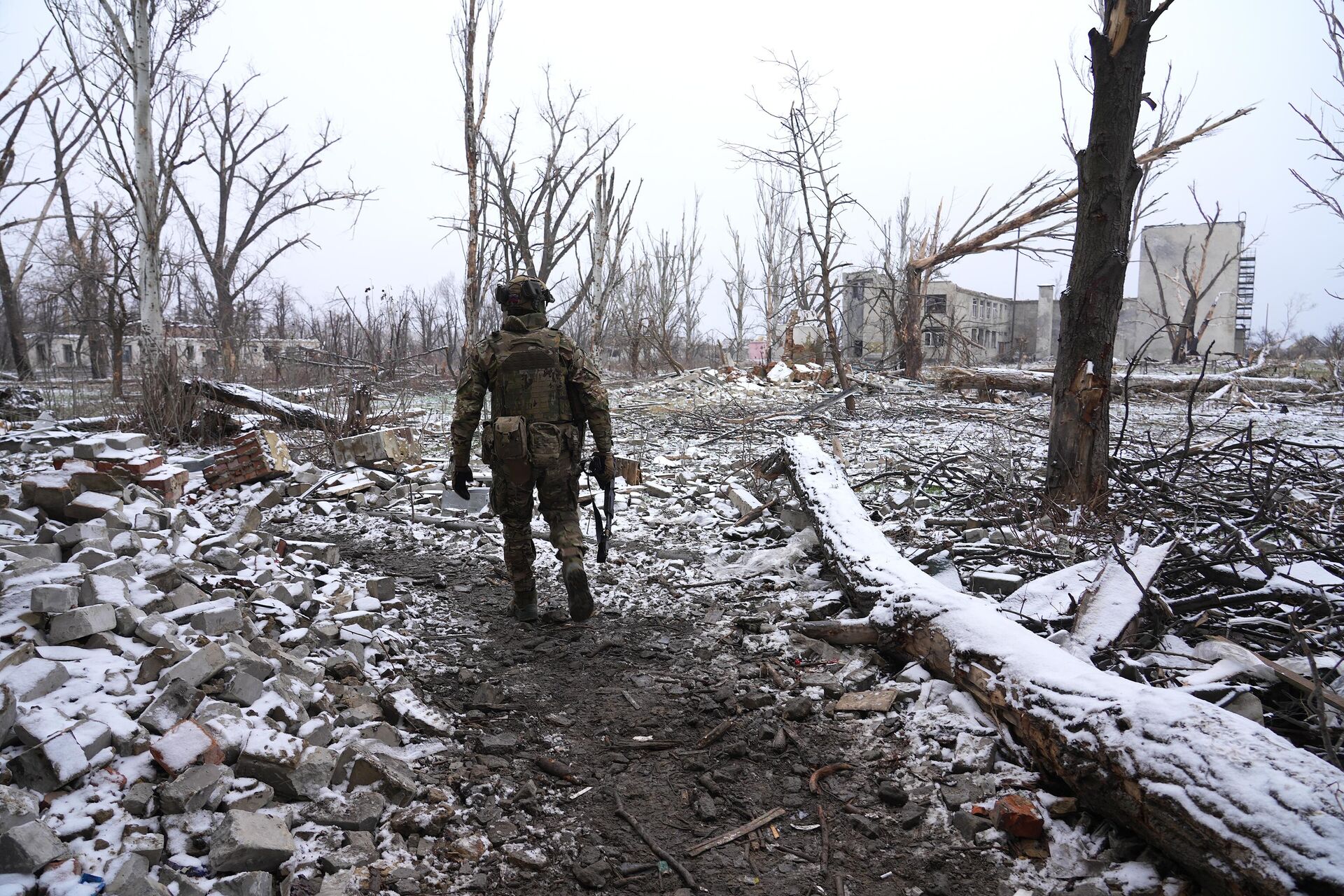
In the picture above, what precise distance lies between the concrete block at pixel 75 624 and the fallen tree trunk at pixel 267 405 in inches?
212

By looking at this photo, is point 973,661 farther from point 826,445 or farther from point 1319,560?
point 826,445

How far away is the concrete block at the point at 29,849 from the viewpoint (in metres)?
1.51

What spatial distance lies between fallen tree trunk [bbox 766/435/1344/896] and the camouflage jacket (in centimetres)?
199

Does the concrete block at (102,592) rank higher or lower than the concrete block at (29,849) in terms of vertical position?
higher

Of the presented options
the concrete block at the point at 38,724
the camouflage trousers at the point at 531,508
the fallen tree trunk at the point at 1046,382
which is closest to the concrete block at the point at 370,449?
the camouflage trousers at the point at 531,508

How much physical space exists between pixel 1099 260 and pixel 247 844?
497 centimetres

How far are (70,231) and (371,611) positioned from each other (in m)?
22.7

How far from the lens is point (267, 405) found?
782 centimetres

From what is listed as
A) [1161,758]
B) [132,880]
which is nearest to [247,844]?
[132,880]

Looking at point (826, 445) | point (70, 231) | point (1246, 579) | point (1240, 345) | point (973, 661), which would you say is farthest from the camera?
point (1240, 345)

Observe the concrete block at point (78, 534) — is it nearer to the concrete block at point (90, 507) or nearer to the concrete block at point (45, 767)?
the concrete block at point (90, 507)

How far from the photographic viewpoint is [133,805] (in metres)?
1.82

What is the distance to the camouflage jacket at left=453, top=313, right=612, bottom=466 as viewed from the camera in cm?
379

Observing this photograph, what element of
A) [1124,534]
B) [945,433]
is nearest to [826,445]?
[945,433]
